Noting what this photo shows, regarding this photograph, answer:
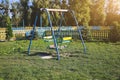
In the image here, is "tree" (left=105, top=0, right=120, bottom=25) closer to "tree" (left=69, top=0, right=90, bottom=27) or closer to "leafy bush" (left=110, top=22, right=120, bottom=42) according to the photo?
"tree" (left=69, top=0, right=90, bottom=27)

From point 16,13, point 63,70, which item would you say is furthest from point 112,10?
point 63,70

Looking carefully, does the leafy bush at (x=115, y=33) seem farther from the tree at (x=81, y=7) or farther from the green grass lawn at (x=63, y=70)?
the tree at (x=81, y=7)

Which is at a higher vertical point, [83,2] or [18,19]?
[83,2]

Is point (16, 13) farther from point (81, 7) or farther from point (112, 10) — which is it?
point (112, 10)

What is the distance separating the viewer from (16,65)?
740 centimetres

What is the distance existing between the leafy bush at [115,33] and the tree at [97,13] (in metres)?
31.3

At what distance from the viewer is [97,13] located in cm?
4694

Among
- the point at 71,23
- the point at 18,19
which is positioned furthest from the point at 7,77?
the point at 18,19

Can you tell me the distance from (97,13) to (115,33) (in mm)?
32197

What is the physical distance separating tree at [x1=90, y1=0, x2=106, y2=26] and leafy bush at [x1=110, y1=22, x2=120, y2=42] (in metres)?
31.3

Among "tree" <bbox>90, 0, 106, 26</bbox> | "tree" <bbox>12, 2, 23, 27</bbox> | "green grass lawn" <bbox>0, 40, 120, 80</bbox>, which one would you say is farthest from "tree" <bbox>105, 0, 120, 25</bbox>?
"green grass lawn" <bbox>0, 40, 120, 80</bbox>

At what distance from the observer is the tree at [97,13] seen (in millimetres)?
46688

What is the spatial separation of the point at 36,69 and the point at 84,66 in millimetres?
1561

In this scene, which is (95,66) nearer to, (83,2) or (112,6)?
(83,2)
